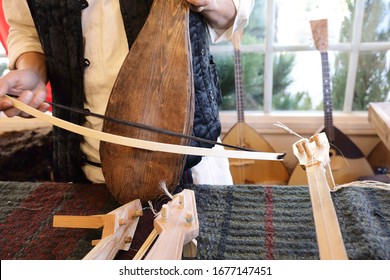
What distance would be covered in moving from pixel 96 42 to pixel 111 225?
32cm

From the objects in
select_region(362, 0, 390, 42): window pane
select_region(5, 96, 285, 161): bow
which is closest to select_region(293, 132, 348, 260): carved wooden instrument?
select_region(5, 96, 285, 161): bow

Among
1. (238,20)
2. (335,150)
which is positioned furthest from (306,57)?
(238,20)

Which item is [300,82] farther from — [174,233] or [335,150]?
[174,233]

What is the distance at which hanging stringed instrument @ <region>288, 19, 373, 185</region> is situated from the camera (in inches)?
51.9

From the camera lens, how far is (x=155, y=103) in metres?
0.54

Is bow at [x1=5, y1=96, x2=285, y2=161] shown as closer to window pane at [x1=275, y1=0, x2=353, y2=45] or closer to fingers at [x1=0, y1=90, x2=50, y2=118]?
fingers at [x1=0, y1=90, x2=50, y2=118]

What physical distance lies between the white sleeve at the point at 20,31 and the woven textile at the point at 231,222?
0.26 metres

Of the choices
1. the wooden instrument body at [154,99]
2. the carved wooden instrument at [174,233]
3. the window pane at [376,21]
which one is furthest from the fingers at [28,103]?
the window pane at [376,21]

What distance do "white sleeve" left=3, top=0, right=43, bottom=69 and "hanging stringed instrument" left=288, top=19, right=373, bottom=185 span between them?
38.7 inches

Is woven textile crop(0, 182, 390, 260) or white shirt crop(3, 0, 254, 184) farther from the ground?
white shirt crop(3, 0, 254, 184)

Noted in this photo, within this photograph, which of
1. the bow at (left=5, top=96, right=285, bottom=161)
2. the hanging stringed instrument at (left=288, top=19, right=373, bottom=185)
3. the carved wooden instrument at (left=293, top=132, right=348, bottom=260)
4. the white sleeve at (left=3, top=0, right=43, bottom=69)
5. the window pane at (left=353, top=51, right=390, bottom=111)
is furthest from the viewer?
the window pane at (left=353, top=51, right=390, bottom=111)

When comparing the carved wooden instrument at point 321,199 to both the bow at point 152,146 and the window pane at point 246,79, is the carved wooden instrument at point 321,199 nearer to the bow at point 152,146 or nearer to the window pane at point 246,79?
the bow at point 152,146
